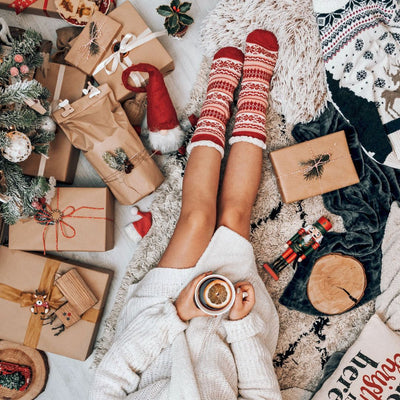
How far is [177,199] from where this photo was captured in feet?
4.28

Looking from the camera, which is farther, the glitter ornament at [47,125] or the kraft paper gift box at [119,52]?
the kraft paper gift box at [119,52]

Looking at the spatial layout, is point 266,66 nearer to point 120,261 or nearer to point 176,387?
point 120,261

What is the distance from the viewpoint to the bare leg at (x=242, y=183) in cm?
118

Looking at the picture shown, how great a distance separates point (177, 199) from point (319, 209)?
0.49 meters

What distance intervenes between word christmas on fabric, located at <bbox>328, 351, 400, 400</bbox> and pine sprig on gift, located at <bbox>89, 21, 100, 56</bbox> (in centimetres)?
128

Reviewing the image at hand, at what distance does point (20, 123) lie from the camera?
3.22ft

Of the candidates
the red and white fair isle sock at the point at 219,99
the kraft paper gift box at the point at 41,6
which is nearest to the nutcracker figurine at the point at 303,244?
the red and white fair isle sock at the point at 219,99

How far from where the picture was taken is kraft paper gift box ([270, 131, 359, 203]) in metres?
1.22

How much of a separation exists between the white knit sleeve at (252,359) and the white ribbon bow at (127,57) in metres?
0.81

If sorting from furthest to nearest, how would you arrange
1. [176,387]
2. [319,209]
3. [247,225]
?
[319,209] < [247,225] < [176,387]

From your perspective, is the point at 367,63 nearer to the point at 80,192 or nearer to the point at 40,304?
the point at 80,192

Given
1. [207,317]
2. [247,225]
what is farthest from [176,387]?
[247,225]

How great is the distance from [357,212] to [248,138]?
0.44 m

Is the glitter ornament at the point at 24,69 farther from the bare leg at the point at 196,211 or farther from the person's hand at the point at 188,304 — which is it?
the person's hand at the point at 188,304
